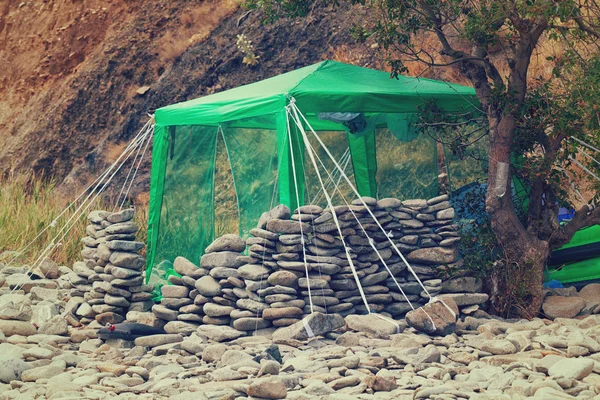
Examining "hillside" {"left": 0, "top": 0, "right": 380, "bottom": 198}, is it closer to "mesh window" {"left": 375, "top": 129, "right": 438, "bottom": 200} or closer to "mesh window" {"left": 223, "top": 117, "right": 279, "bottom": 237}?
"mesh window" {"left": 375, "top": 129, "right": 438, "bottom": 200}

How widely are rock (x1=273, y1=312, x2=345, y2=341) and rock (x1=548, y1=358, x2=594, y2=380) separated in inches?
71.7

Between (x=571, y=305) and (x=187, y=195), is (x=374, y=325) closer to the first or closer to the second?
(x=571, y=305)

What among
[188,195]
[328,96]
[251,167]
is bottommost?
[188,195]

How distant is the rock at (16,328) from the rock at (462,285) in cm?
348

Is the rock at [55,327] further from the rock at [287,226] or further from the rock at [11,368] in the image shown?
the rock at [287,226]

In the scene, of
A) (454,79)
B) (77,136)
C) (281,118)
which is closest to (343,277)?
(281,118)

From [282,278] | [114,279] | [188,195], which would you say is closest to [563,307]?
[282,278]

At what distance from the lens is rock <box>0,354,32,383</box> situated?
18.9ft

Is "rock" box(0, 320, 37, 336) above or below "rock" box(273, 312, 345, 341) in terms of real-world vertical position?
above

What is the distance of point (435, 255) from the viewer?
7.38 m

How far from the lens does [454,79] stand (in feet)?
42.1

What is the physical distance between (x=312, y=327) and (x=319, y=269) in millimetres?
682

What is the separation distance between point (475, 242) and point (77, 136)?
1205 centimetres

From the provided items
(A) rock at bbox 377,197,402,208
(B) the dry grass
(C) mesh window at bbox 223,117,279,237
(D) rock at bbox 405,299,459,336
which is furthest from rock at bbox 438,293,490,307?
(B) the dry grass
